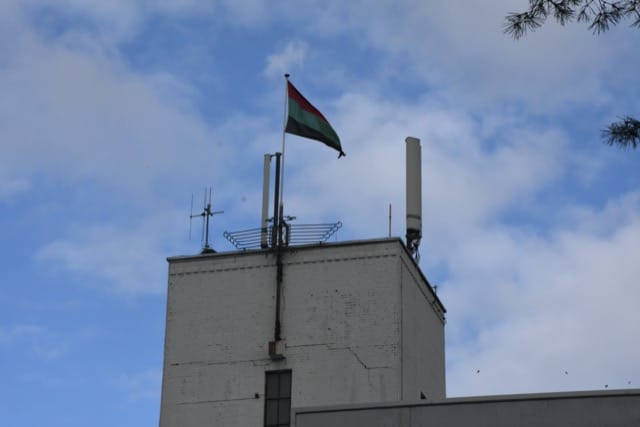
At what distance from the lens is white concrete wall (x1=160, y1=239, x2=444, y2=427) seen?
34625 mm

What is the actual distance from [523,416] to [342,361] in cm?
981

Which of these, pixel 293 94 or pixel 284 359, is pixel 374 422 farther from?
pixel 293 94

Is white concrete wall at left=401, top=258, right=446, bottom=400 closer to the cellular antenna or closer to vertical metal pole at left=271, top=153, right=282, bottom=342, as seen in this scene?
the cellular antenna

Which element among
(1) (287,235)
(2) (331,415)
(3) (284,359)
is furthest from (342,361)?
(2) (331,415)

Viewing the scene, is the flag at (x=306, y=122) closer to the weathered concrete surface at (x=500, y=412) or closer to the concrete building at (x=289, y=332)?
the concrete building at (x=289, y=332)

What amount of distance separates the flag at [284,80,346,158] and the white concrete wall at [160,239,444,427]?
4.14 metres

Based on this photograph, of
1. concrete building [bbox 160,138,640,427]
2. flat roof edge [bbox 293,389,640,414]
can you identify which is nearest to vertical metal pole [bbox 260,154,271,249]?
concrete building [bbox 160,138,640,427]

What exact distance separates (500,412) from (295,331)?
1059 centimetres

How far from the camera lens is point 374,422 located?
86.7ft

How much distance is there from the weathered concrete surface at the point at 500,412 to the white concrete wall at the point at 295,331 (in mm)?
7399

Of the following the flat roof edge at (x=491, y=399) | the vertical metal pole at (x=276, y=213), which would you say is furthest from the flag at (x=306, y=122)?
the flat roof edge at (x=491, y=399)

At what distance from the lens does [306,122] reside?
3897cm

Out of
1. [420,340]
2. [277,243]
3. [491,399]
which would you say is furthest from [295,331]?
[491,399]

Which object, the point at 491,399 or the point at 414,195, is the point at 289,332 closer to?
the point at 414,195
